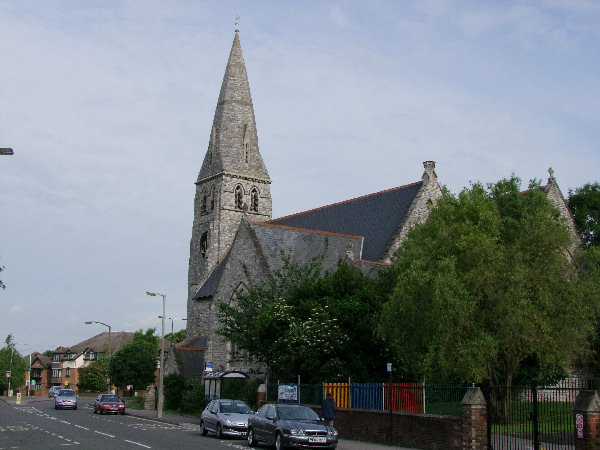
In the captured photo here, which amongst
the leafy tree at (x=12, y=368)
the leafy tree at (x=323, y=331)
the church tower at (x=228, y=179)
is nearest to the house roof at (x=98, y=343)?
the leafy tree at (x=12, y=368)

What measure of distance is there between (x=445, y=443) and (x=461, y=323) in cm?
419

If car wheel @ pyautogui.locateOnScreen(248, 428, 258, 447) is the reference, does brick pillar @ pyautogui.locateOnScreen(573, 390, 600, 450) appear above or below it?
above

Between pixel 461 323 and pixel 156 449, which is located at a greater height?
pixel 461 323

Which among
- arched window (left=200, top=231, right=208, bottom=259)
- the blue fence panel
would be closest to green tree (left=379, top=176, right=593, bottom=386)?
the blue fence panel

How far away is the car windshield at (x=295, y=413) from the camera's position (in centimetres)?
2050

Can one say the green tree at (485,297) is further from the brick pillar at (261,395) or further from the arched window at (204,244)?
the arched window at (204,244)

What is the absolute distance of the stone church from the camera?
41375mm

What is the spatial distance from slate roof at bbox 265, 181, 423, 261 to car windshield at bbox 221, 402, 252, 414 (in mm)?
18083

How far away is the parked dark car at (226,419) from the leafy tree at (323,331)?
3.89 metres

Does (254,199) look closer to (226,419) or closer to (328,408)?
(226,419)

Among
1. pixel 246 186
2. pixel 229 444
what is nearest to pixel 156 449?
pixel 229 444

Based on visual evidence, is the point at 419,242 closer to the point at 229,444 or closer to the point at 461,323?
the point at 461,323

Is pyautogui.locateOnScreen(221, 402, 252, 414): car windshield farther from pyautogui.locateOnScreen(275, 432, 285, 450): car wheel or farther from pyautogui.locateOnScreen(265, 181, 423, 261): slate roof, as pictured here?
pyautogui.locateOnScreen(265, 181, 423, 261): slate roof

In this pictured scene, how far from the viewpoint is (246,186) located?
67375 mm
